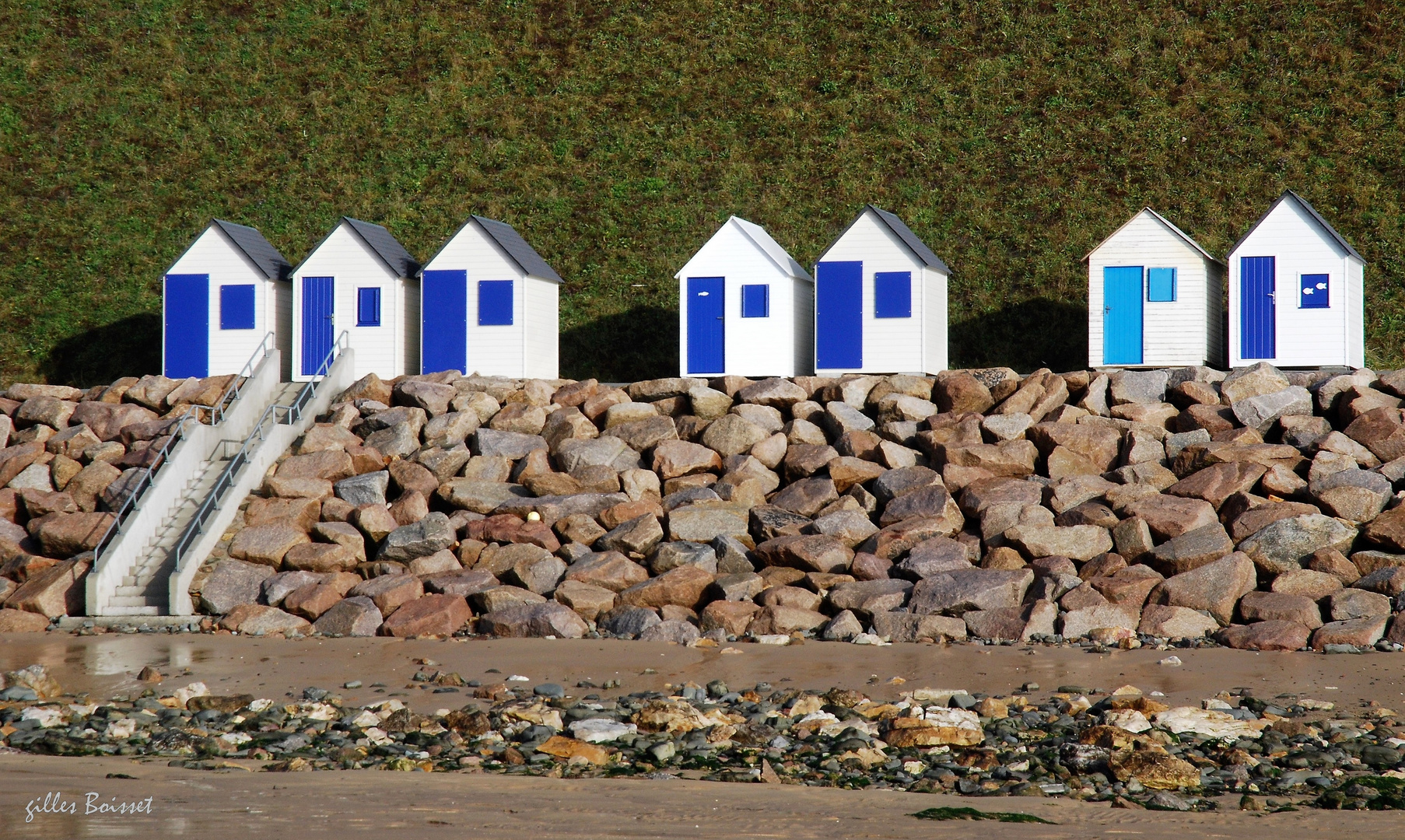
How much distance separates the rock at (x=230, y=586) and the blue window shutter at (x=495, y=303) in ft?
19.7

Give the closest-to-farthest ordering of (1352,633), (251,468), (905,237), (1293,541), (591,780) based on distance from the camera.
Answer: (591,780) → (1352,633) → (1293,541) → (251,468) → (905,237)

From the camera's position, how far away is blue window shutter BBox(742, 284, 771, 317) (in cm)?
2044

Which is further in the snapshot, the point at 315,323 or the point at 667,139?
the point at 667,139

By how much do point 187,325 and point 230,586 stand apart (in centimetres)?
718

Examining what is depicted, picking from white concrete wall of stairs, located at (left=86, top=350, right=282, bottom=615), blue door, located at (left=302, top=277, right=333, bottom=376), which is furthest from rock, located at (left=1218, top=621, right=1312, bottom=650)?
blue door, located at (left=302, top=277, right=333, bottom=376)

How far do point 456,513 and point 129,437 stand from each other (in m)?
5.51

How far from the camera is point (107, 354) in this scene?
26469mm

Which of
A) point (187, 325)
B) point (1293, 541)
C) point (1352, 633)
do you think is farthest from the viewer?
point (187, 325)

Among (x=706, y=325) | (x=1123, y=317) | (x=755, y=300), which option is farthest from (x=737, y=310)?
(x=1123, y=317)

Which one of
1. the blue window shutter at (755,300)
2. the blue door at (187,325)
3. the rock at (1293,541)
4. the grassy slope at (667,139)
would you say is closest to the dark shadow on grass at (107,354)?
the grassy slope at (667,139)

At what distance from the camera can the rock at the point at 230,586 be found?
15.4 meters

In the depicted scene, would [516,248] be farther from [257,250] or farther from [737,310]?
[257,250]

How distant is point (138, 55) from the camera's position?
1355 inches

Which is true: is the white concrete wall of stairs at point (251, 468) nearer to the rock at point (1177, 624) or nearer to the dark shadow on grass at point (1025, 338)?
the rock at point (1177, 624)
